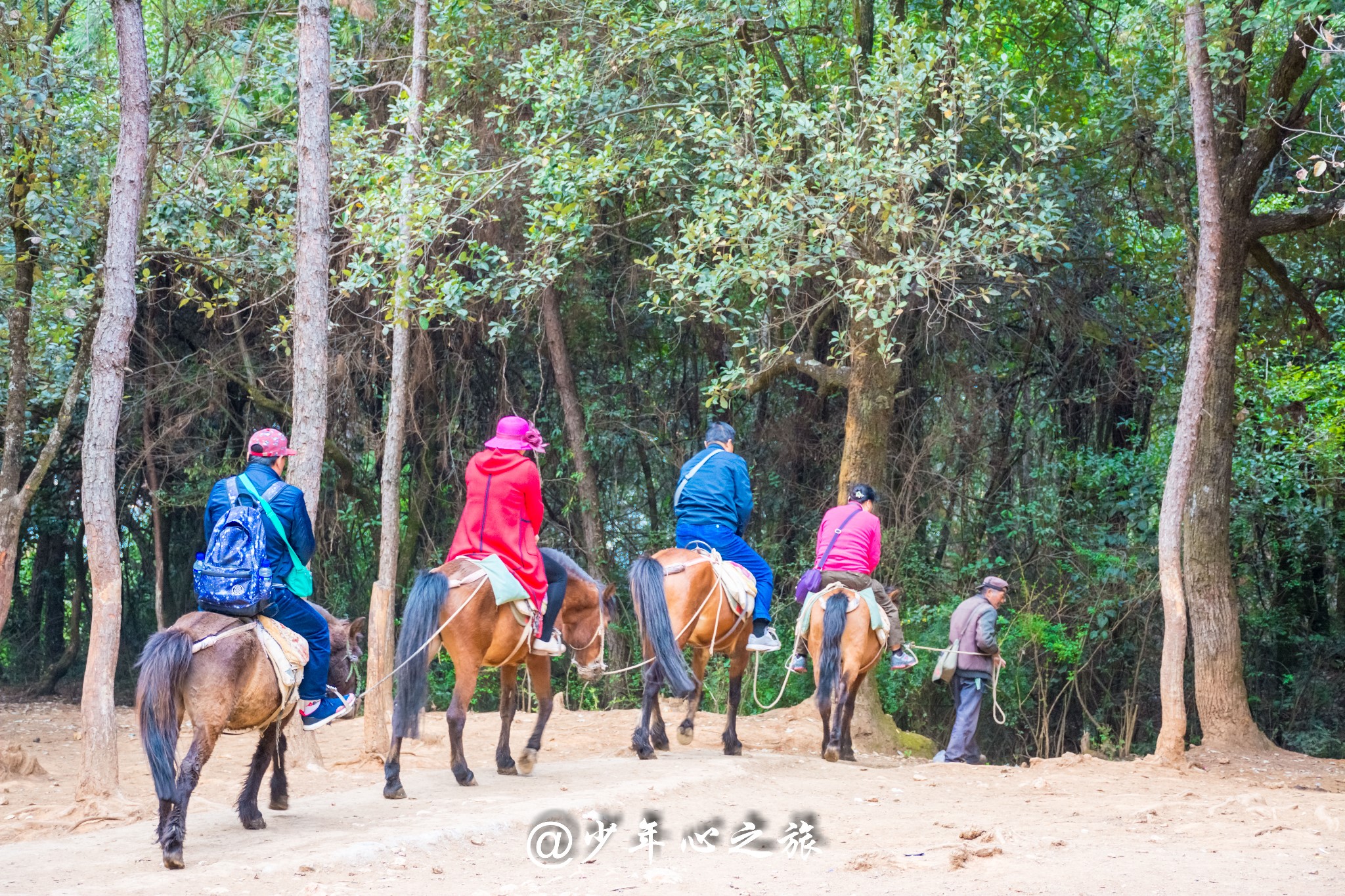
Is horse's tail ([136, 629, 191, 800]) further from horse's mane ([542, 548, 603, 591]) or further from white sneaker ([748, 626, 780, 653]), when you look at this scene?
white sneaker ([748, 626, 780, 653])

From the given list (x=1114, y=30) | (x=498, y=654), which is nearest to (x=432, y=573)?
(x=498, y=654)

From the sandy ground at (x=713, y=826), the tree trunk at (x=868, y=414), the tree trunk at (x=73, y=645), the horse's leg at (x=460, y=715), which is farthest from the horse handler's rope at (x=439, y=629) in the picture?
the tree trunk at (x=73, y=645)

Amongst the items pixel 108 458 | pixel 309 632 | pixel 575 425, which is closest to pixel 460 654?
pixel 309 632

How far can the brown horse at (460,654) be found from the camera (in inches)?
296

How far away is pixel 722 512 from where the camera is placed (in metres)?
9.98

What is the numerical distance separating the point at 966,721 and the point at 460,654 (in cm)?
562

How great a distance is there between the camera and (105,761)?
8.27 meters

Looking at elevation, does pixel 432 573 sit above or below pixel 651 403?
below

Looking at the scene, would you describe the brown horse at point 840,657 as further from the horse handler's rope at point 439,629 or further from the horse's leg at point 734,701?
the horse handler's rope at point 439,629

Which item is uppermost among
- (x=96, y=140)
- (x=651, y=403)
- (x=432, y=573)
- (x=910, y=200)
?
(x=96, y=140)

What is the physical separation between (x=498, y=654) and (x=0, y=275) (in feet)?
25.6

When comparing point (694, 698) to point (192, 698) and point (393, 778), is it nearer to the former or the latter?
point (393, 778)

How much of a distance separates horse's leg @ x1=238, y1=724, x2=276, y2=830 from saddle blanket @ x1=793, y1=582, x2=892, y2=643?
16.7 feet

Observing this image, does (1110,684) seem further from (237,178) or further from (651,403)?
(237,178)
